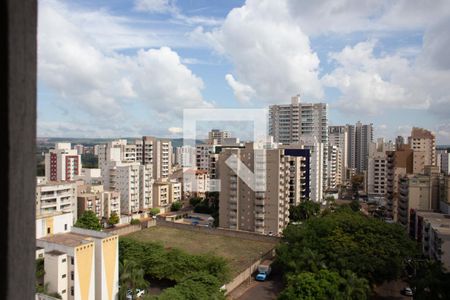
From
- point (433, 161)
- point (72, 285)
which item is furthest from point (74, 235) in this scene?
point (433, 161)

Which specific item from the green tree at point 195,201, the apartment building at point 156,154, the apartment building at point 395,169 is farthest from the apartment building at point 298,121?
the green tree at point 195,201

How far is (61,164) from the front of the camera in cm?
1752

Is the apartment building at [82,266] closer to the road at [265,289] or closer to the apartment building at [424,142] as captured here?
the road at [265,289]

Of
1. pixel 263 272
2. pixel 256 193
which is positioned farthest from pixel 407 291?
pixel 256 193

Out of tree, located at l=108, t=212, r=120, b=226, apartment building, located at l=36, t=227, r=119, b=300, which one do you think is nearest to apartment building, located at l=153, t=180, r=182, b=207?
tree, located at l=108, t=212, r=120, b=226

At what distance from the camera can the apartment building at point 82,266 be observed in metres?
5.61

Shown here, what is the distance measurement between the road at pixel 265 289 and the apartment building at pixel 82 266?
2.68 meters

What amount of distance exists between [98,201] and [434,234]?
1096 cm

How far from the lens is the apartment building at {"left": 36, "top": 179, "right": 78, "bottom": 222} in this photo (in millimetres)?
11360

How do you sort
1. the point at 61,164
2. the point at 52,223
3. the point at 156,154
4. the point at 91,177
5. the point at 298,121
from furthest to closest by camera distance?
the point at 298,121 < the point at 156,154 < the point at 61,164 < the point at 91,177 < the point at 52,223

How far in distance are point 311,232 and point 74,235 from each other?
16.3 feet

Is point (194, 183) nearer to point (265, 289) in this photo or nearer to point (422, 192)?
point (422, 192)

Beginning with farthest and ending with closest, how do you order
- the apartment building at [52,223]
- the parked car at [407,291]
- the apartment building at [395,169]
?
the apartment building at [395,169], the parked car at [407,291], the apartment building at [52,223]

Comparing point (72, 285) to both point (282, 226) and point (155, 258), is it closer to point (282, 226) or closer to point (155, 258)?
point (155, 258)
